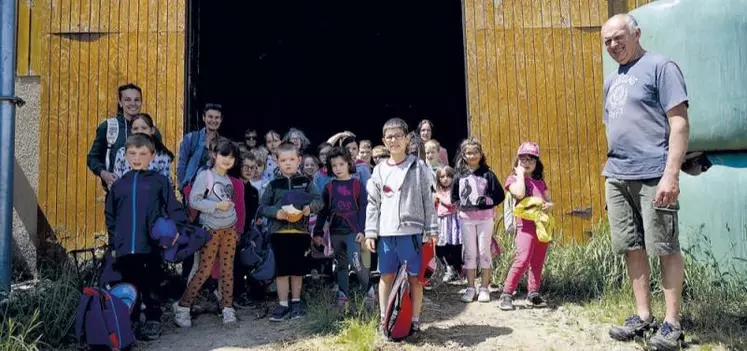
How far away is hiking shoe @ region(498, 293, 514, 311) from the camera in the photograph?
432 centimetres

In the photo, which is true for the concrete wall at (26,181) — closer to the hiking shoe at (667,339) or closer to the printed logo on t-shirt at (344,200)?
the printed logo on t-shirt at (344,200)

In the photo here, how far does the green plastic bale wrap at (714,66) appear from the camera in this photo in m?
4.18

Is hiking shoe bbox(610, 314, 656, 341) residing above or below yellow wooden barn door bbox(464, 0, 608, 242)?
below

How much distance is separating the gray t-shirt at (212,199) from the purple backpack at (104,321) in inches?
32.4

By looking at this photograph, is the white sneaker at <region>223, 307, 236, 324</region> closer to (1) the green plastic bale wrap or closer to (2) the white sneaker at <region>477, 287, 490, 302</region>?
(2) the white sneaker at <region>477, 287, 490, 302</region>

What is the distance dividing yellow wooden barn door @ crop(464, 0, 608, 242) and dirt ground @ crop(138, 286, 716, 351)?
6.09 feet

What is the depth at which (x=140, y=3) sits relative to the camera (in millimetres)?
5945

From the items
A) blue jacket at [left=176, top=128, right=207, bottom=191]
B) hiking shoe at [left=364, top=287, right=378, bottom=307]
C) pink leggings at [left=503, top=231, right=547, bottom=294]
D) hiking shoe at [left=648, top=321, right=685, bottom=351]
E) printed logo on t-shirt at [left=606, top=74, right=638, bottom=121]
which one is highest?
printed logo on t-shirt at [left=606, top=74, right=638, bottom=121]

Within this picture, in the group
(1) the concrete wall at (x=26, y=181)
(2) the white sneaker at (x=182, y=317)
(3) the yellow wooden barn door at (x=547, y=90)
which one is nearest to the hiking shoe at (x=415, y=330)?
(2) the white sneaker at (x=182, y=317)

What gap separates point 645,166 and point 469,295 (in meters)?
1.81

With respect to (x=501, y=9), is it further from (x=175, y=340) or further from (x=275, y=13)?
(x=275, y=13)

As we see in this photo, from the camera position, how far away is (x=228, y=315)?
165 inches

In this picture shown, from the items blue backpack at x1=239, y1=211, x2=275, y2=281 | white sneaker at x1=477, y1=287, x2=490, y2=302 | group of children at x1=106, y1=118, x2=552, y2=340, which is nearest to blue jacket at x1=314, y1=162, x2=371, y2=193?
group of children at x1=106, y1=118, x2=552, y2=340

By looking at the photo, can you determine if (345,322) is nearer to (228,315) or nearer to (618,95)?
(228,315)
